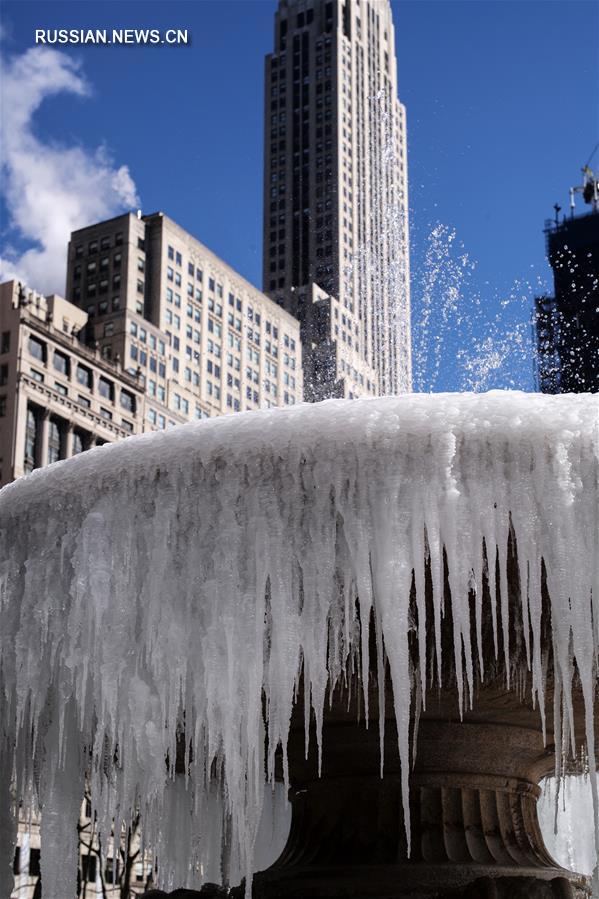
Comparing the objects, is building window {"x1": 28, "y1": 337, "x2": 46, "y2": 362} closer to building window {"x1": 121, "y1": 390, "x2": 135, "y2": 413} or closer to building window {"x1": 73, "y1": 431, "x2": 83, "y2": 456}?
building window {"x1": 73, "y1": 431, "x2": 83, "y2": 456}

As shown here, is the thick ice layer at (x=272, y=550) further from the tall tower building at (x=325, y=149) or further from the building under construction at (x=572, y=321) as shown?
the tall tower building at (x=325, y=149)

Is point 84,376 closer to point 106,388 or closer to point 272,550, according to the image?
point 106,388

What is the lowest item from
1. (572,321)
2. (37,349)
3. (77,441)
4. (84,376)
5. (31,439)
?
(572,321)

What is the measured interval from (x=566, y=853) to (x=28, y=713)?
7552 millimetres

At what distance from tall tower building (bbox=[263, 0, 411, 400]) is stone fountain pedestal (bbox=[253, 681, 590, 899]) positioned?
102994mm

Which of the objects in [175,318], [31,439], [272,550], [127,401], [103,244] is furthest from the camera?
[103,244]

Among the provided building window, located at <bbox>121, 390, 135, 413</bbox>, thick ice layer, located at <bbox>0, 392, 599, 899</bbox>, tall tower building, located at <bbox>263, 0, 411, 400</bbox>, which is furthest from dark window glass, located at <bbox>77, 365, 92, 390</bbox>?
thick ice layer, located at <bbox>0, 392, 599, 899</bbox>

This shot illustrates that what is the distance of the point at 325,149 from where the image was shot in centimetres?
12800

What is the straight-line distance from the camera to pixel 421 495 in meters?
5.74

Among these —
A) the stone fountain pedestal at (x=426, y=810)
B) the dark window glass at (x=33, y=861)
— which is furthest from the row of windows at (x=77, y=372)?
the stone fountain pedestal at (x=426, y=810)

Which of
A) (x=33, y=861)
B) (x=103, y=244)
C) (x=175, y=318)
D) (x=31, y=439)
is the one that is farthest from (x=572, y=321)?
(x=103, y=244)

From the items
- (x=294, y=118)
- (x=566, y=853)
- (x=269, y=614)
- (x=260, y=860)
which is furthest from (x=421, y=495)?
(x=294, y=118)

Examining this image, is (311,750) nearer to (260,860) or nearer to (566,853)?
(566,853)

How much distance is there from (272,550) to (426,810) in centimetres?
227
